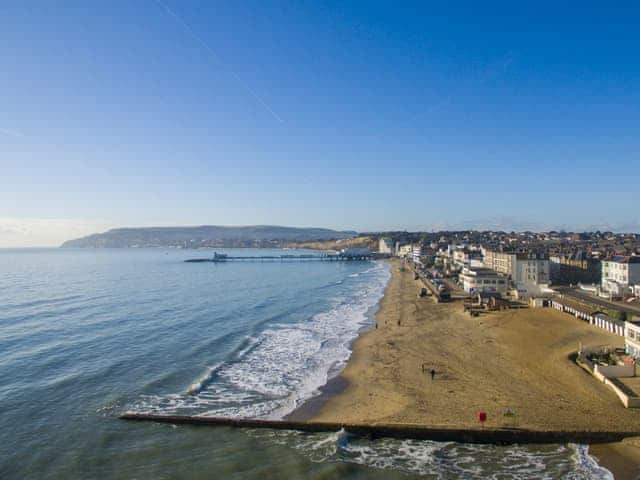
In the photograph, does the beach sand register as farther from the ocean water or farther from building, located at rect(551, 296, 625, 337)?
the ocean water

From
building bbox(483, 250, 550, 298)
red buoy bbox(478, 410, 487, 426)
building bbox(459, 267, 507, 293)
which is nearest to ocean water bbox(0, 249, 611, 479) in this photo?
red buoy bbox(478, 410, 487, 426)

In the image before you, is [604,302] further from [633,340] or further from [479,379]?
[479,379]

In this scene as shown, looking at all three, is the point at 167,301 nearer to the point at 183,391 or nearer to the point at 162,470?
the point at 183,391

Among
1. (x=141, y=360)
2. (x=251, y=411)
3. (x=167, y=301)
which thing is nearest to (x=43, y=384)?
(x=141, y=360)

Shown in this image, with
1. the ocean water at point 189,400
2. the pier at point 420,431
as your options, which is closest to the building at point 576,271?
the ocean water at point 189,400

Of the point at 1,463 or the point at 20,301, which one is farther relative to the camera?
the point at 20,301

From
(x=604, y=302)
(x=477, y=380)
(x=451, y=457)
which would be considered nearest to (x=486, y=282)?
(x=604, y=302)
